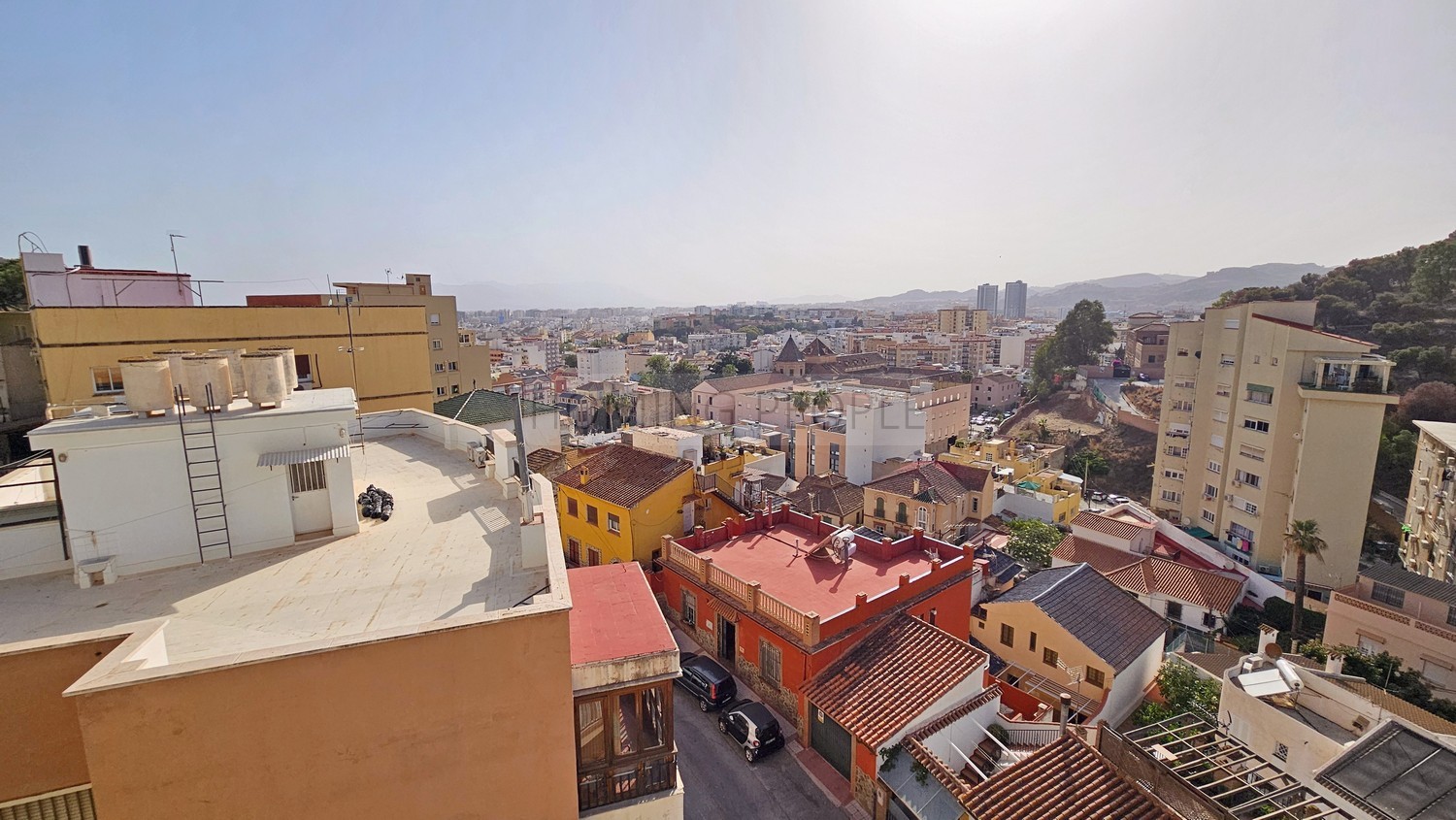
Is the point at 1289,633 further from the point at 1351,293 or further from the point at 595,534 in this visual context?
the point at 1351,293

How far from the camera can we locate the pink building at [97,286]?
A: 52.1ft

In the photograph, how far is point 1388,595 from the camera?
23.9 meters

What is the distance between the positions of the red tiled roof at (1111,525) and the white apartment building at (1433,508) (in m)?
10.5

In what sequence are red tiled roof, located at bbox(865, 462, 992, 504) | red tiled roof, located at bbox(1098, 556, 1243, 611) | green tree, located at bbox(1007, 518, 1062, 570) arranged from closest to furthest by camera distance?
red tiled roof, located at bbox(1098, 556, 1243, 611)
green tree, located at bbox(1007, 518, 1062, 570)
red tiled roof, located at bbox(865, 462, 992, 504)

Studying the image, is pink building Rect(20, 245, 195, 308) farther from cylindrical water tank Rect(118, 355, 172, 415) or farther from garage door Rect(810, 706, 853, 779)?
garage door Rect(810, 706, 853, 779)

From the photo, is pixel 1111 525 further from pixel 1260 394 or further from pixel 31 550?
pixel 31 550

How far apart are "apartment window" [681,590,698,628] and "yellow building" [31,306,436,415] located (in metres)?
11.8

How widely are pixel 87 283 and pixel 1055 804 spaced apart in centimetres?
2531

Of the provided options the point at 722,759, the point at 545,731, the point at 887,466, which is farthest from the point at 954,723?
the point at 887,466

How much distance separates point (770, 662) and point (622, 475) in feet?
31.8

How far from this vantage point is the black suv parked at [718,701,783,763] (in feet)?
40.2

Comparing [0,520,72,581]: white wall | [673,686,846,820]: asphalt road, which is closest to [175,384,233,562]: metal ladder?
[0,520,72,581]: white wall

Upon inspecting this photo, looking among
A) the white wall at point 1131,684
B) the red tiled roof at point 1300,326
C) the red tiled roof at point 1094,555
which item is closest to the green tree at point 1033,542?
the red tiled roof at point 1094,555

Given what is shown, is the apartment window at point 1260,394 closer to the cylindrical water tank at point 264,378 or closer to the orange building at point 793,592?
the orange building at point 793,592
